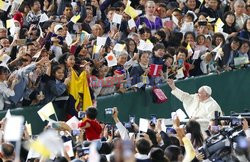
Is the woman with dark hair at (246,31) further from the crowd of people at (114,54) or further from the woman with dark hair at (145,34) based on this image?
the woman with dark hair at (145,34)

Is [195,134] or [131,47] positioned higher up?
[131,47]

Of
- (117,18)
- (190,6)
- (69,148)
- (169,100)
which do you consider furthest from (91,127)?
(190,6)

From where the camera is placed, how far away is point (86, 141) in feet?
60.8

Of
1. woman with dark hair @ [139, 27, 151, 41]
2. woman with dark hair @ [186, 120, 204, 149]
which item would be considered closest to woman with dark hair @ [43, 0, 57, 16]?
woman with dark hair @ [139, 27, 151, 41]

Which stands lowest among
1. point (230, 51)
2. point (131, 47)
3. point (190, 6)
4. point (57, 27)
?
point (230, 51)

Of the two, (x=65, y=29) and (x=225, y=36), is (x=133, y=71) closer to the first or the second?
(x=65, y=29)

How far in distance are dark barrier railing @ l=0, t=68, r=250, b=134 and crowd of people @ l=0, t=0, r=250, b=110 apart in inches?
7.2

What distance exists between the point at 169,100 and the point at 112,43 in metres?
1.63

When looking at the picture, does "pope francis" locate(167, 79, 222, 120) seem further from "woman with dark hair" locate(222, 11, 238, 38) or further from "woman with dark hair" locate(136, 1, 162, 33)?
"woman with dark hair" locate(222, 11, 238, 38)

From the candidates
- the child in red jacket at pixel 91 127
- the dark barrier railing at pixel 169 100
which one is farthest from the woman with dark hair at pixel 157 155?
the dark barrier railing at pixel 169 100

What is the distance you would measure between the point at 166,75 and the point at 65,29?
2.25 metres

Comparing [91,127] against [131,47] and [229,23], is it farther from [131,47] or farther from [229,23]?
[229,23]

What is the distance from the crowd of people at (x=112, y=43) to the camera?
22000mm

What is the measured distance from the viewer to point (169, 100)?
25.3 m
